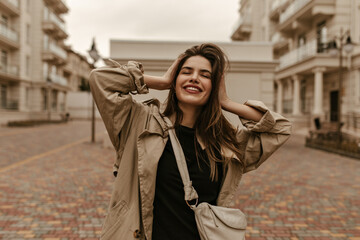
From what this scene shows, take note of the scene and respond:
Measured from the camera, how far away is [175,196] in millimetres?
1549

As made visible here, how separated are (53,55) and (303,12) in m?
27.6

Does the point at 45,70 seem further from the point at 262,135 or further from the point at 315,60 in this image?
the point at 262,135

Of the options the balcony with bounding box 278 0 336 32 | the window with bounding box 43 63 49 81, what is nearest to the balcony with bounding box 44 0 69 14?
the window with bounding box 43 63 49 81

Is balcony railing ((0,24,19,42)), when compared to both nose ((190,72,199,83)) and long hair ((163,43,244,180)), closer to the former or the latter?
long hair ((163,43,244,180))

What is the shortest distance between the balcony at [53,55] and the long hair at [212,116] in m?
36.1

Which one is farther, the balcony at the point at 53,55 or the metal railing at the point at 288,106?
the balcony at the point at 53,55

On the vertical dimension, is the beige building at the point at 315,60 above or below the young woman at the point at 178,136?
above

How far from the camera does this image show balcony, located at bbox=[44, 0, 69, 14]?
1445 inches

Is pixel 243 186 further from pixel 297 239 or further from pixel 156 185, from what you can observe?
pixel 156 185

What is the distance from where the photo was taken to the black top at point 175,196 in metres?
1.54

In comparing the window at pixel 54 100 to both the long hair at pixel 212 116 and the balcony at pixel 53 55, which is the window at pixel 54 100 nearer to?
the balcony at pixel 53 55

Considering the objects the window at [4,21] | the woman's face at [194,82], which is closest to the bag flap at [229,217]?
the woman's face at [194,82]

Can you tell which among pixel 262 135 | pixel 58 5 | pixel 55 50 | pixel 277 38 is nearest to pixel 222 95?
pixel 262 135

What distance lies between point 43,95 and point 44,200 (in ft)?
109
